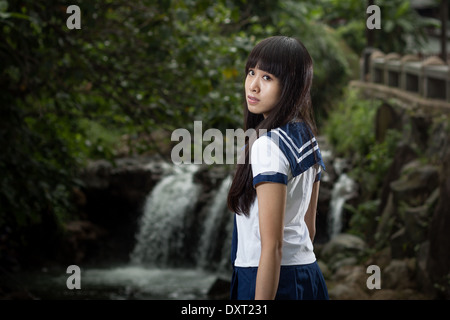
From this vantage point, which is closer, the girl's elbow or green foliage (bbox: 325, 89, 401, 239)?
the girl's elbow

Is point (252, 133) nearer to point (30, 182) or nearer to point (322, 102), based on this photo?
point (30, 182)

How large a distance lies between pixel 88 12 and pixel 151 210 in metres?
8.94

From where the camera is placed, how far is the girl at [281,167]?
6.85ft

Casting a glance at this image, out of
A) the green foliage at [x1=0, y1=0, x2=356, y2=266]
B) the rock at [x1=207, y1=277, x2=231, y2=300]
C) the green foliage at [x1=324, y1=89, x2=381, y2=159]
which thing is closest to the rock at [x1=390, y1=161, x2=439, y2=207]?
the rock at [x1=207, y1=277, x2=231, y2=300]

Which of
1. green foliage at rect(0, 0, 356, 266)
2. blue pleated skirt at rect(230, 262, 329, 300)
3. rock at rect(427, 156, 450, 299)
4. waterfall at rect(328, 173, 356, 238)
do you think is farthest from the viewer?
waterfall at rect(328, 173, 356, 238)

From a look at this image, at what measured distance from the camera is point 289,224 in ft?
7.11

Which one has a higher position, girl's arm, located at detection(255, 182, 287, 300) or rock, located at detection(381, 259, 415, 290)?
girl's arm, located at detection(255, 182, 287, 300)

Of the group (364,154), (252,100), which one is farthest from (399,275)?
(252,100)

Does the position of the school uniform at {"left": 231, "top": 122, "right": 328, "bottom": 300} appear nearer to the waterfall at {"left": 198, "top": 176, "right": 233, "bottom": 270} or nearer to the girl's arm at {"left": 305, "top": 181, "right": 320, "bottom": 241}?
the girl's arm at {"left": 305, "top": 181, "right": 320, "bottom": 241}

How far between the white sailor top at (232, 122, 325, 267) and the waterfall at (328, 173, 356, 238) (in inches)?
392

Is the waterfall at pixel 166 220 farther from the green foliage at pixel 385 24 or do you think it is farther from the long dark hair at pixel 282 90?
the green foliage at pixel 385 24

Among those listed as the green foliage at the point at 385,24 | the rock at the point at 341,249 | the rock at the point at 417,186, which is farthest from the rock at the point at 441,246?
the green foliage at the point at 385,24

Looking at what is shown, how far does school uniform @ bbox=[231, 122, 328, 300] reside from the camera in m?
2.09

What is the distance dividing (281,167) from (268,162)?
0.15ft
